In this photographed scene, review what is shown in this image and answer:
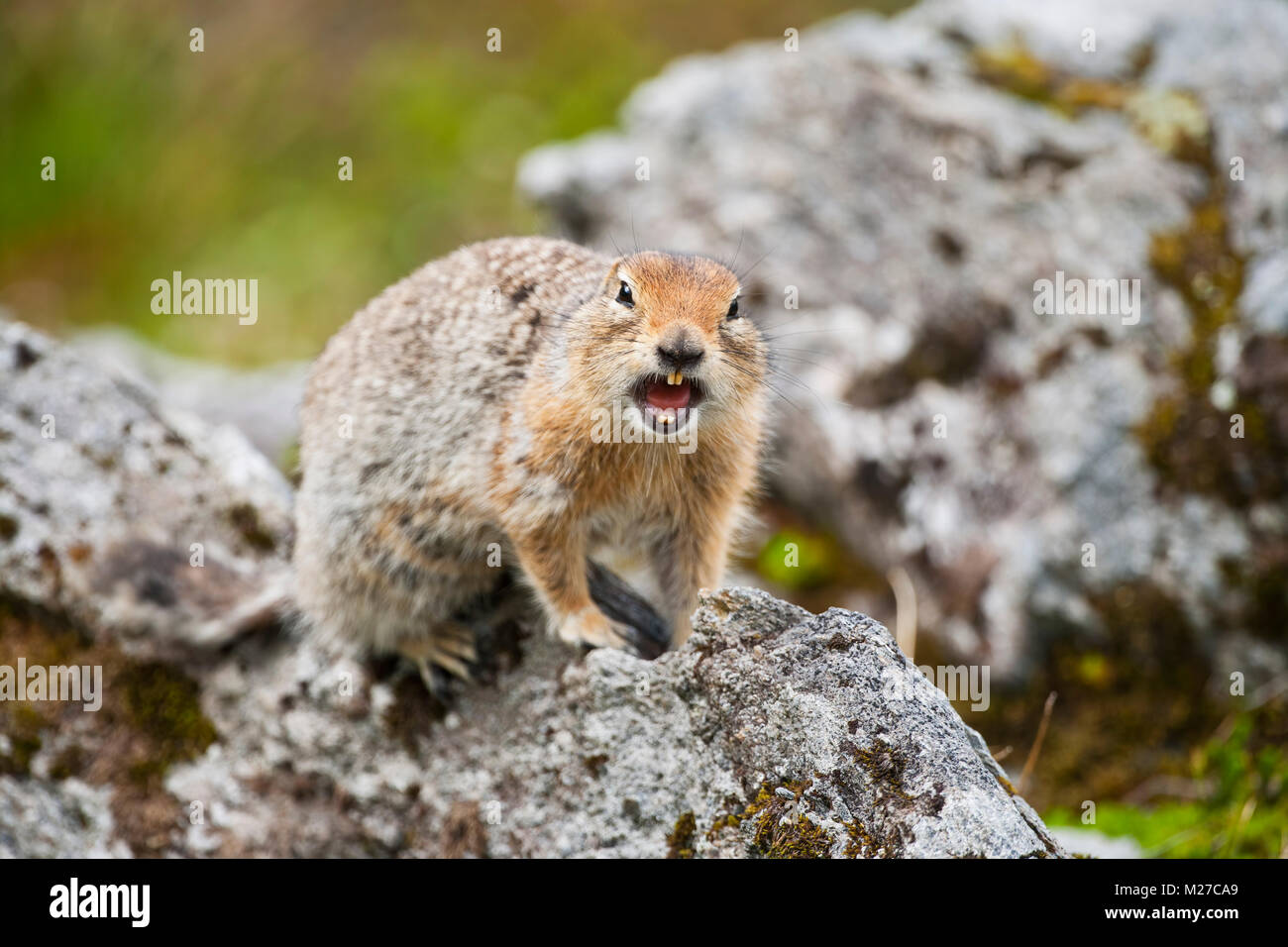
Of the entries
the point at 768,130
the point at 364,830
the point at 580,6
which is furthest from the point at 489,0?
the point at 364,830

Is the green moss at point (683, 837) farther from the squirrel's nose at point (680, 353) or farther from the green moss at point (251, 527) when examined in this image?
the green moss at point (251, 527)

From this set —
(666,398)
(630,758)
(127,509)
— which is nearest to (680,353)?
(666,398)

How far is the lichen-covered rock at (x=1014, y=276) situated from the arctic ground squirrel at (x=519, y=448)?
116cm

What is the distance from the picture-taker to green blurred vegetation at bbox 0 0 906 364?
600 inches

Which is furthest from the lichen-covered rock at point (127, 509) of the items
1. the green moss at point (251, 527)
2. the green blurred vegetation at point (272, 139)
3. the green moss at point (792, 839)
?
the green blurred vegetation at point (272, 139)

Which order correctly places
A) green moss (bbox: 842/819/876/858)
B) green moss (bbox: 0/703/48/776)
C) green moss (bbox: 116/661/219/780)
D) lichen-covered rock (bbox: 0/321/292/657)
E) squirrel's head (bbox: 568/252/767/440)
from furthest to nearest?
lichen-covered rock (bbox: 0/321/292/657), green moss (bbox: 116/661/219/780), green moss (bbox: 0/703/48/776), squirrel's head (bbox: 568/252/767/440), green moss (bbox: 842/819/876/858)

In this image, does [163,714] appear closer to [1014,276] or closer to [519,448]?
[519,448]

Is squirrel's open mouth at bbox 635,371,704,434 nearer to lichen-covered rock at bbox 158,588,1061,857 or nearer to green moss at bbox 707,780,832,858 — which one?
Answer: lichen-covered rock at bbox 158,588,1061,857

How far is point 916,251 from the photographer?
8.90 metres

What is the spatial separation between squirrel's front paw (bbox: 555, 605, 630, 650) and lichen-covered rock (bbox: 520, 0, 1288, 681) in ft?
5.90

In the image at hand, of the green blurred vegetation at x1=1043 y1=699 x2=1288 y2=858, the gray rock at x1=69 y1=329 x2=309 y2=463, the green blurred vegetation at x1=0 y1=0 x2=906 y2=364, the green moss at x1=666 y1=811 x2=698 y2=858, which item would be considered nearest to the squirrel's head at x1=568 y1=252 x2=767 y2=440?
the green moss at x1=666 y1=811 x2=698 y2=858

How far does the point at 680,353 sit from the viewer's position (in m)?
4.98

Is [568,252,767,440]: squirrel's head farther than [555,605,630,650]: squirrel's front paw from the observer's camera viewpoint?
No

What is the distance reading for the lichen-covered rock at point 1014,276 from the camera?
7141mm
